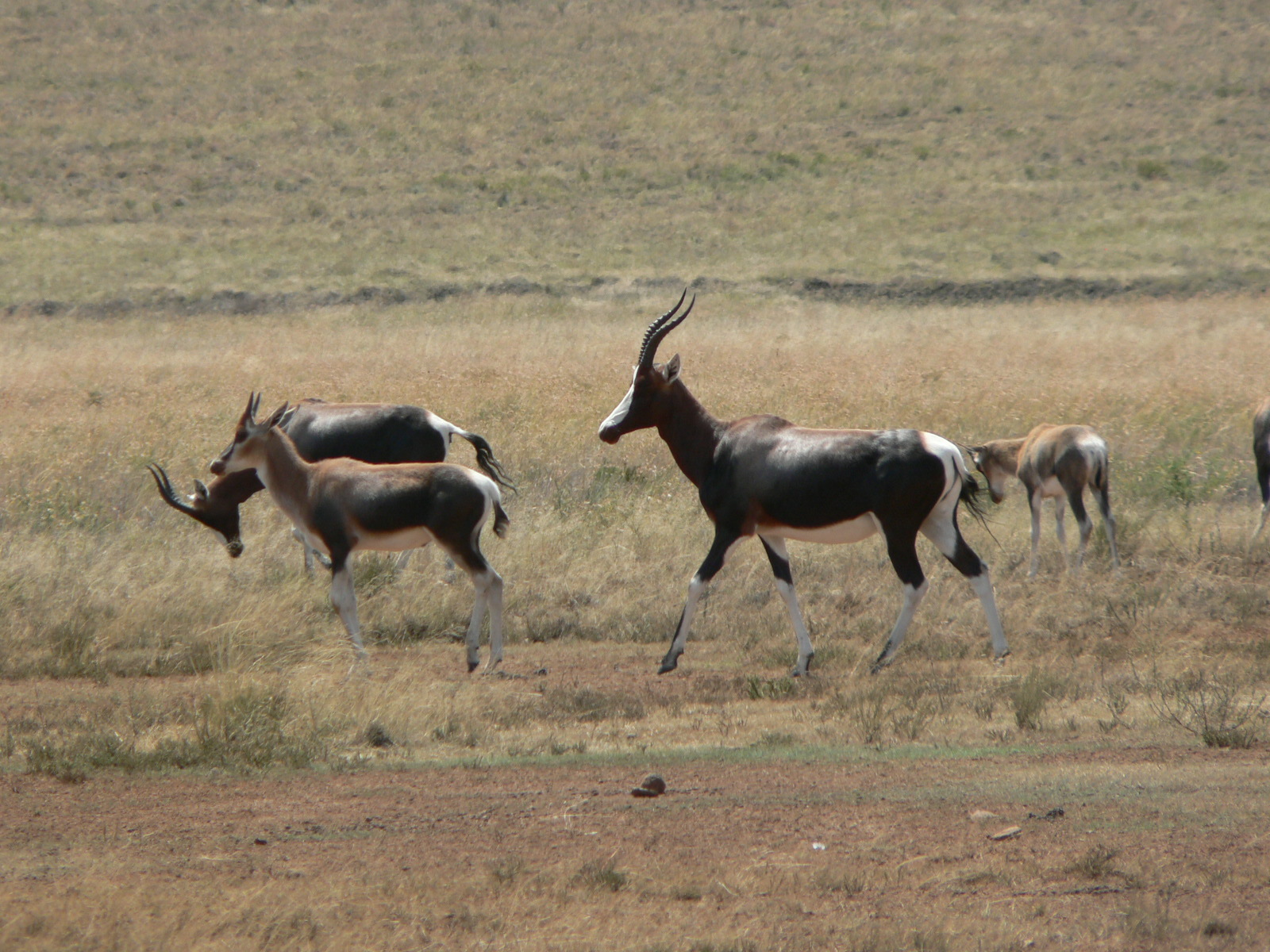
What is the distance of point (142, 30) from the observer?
6681 centimetres

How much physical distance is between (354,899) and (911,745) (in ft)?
12.4

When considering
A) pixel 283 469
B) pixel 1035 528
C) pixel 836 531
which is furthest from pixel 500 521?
pixel 1035 528

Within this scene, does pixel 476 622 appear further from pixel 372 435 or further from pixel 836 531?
pixel 372 435

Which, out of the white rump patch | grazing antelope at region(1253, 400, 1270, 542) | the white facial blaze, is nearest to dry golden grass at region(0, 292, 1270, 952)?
grazing antelope at region(1253, 400, 1270, 542)

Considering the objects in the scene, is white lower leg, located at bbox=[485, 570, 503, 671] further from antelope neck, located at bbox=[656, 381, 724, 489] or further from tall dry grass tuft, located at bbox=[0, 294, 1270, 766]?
antelope neck, located at bbox=[656, 381, 724, 489]

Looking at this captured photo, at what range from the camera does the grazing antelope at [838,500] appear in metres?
10.6

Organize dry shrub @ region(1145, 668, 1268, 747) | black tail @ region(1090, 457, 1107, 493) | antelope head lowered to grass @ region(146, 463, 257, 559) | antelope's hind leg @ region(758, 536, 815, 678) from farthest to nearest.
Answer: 1. black tail @ region(1090, 457, 1107, 493)
2. antelope head lowered to grass @ region(146, 463, 257, 559)
3. antelope's hind leg @ region(758, 536, 815, 678)
4. dry shrub @ region(1145, 668, 1268, 747)

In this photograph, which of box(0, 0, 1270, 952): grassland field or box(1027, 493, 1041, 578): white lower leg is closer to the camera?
box(0, 0, 1270, 952): grassland field

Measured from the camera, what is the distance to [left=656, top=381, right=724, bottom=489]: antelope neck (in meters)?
11.8

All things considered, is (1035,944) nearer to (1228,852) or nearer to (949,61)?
(1228,852)

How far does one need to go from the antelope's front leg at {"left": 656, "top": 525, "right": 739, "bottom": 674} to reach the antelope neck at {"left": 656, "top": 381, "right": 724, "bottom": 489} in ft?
2.89

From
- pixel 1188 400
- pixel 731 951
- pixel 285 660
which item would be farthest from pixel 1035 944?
pixel 1188 400

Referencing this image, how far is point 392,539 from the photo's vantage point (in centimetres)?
1082

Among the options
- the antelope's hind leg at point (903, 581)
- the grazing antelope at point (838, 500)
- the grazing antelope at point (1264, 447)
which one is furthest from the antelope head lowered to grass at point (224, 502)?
the grazing antelope at point (1264, 447)
